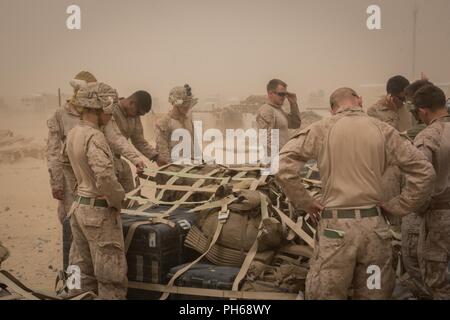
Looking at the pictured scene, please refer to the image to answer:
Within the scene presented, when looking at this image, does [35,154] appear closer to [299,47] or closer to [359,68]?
[299,47]

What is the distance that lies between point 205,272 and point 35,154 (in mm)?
9182

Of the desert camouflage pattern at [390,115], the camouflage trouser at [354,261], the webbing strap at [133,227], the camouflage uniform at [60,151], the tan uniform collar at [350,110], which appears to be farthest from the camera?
the desert camouflage pattern at [390,115]

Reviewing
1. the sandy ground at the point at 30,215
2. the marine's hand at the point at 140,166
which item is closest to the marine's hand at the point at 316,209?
the marine's hand at the point at 140,166

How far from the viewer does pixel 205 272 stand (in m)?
4.27

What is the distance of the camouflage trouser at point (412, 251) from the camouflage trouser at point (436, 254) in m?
0.23

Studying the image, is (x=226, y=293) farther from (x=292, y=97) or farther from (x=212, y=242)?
(x=292, y=97)

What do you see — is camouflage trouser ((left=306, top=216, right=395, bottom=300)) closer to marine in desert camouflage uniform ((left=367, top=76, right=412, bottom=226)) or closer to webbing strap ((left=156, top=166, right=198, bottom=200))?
webbing strap ((left=156, top=166, right=198, bottom=200))

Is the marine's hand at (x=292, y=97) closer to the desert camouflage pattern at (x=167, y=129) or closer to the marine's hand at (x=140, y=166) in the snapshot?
the desert camouflage pattern at (x=167, y=129)

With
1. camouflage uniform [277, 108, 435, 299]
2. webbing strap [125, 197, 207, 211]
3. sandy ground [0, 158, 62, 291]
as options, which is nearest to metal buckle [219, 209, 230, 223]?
webbing strap [125, 197, 207, 211]

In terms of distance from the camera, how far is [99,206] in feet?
14.0

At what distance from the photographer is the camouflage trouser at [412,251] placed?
15.0ft

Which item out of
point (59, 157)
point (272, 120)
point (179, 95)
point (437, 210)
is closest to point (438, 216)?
point (437, 210)

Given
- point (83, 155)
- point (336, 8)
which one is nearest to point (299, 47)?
point (336, 8)

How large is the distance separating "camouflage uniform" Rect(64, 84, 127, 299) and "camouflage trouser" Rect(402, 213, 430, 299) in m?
2.25
